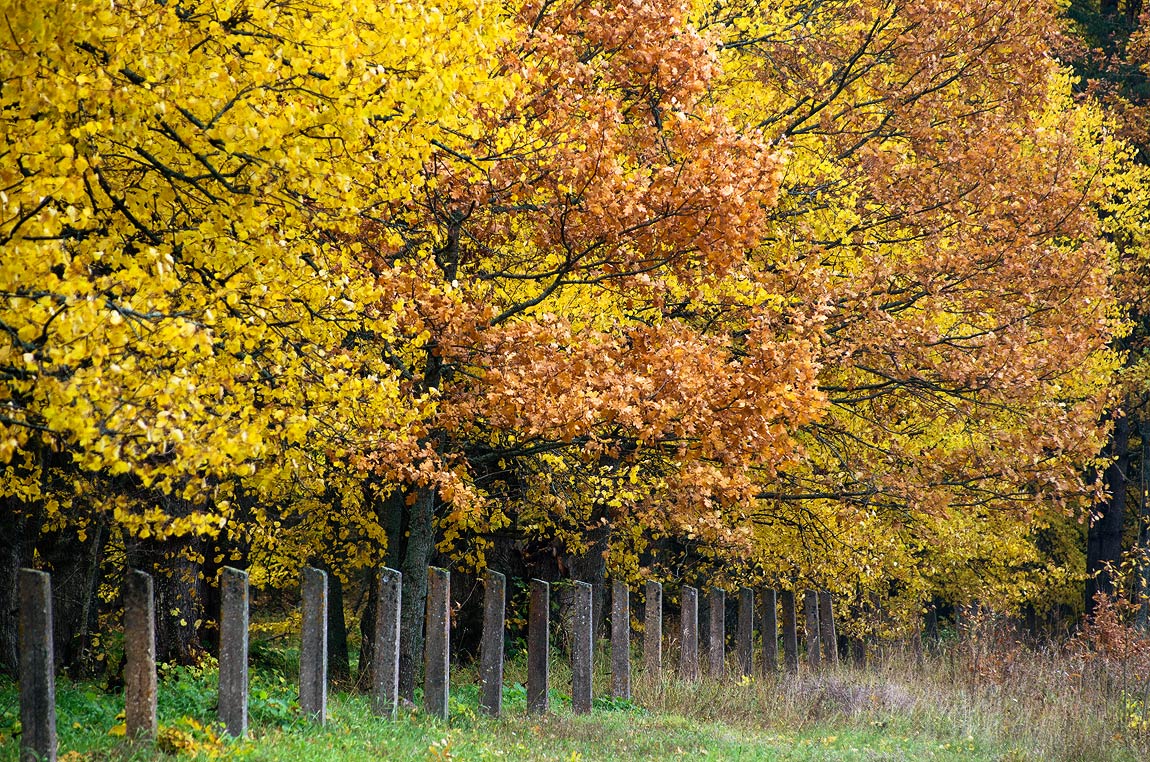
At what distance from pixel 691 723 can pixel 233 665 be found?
5326mm

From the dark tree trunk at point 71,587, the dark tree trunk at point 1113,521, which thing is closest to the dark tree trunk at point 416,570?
the dark tree trunk at point 71,587

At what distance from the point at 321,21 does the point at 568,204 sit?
330cm

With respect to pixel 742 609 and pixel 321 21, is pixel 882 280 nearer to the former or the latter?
pixel 742 609

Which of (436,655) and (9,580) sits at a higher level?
(9,580)

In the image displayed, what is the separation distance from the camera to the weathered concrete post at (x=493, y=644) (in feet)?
34.7

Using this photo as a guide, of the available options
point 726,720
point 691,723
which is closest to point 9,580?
point 691,723

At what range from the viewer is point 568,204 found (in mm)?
9789

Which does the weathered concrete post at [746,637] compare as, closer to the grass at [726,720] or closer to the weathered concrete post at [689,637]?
the grass at [726,720]

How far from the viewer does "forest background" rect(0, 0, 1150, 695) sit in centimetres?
626

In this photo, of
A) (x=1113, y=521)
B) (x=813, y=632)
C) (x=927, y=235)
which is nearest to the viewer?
(x=927, y=235)

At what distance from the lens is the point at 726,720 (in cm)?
1223

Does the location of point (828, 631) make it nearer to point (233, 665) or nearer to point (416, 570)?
point (416, 570)

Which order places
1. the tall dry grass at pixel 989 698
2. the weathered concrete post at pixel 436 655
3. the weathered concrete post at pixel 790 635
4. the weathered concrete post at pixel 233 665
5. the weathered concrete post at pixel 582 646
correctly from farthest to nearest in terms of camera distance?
the weathered concrete post at pixel 790 635, the weathered concrete post at pixel 582 646, the tall dry grass at pixel 989 698, the weathered concrete post at pixel 436 655, the weathered concrete post at pixel 233 665

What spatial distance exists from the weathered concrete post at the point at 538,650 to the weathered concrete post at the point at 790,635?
507 centimetres
